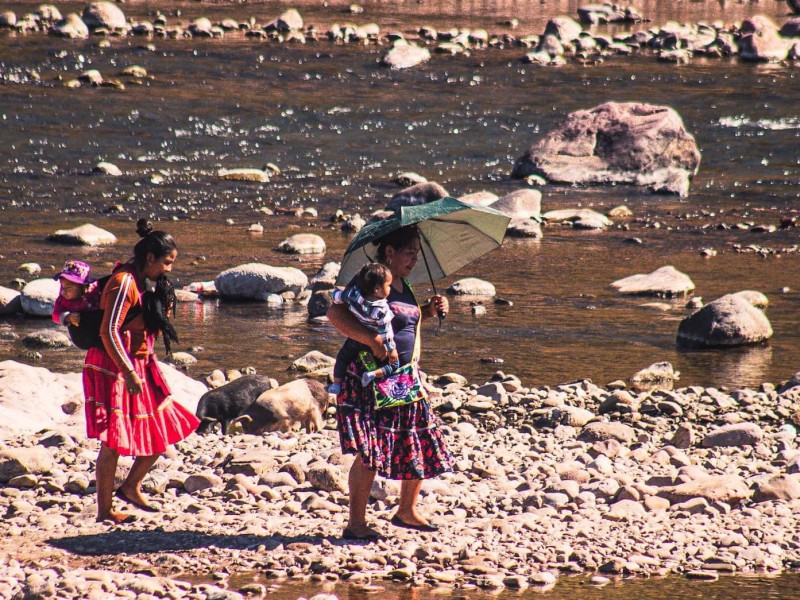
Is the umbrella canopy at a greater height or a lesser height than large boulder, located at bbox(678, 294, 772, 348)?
greater

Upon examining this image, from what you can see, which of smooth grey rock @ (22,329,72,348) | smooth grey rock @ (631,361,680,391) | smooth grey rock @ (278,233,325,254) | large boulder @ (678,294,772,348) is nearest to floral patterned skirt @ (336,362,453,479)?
smooth grey rock @ (631,361,680,391)

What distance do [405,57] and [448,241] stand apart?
24.1 m

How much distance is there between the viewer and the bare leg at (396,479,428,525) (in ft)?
21.0

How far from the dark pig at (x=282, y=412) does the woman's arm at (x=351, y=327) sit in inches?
98.3

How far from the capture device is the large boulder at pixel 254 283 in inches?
514

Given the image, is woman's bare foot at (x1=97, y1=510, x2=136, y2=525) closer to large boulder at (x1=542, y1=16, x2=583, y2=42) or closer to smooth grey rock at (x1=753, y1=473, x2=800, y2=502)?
smooth grey rock at (x1=753, y1=473, x2=800, y2=502)

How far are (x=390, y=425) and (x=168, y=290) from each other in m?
1.28

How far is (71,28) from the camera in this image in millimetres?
31203

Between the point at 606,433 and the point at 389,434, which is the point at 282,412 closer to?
the point at 606,433

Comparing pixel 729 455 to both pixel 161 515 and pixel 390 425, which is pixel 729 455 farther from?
pixel 161 515

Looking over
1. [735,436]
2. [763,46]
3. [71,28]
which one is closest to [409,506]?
[735,436]

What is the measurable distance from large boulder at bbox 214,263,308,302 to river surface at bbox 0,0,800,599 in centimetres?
19

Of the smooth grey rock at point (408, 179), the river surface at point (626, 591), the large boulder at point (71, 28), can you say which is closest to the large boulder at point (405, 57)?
the large boulder at point (71, 28)

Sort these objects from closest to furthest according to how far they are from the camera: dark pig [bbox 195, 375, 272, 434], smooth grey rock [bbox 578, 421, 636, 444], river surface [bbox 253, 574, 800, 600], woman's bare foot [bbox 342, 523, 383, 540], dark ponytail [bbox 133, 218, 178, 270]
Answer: river surface [bbox 253, 574, 800, 600] < dark ponytail [bbox 133, 218, 178, 270] < woman's bare foot [bbox 342, 523, 383, 540] < smooth grey rock [bbox 578, 421, 636, 444] < dark pig [bbox 195, 375, 272, 434]
